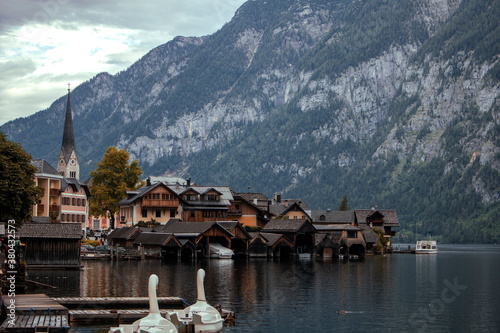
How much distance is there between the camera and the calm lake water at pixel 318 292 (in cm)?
5234

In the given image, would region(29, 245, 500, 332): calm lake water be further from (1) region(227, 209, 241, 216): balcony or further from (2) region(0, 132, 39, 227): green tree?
(1) region(227, 209, 241, 216): balcony

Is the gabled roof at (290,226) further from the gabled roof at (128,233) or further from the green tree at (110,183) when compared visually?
the green tree at (110,183)

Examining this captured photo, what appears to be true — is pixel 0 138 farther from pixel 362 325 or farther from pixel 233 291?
pixel 362 325

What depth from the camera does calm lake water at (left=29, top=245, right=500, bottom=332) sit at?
52.3 meters

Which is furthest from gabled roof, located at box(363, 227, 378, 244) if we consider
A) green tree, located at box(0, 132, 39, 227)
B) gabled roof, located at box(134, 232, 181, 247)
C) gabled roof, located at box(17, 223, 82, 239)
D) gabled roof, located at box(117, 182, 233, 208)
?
green tree, located at box(0, 132, 39, 227)

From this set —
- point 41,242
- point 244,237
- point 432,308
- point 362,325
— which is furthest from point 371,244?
point 362,325

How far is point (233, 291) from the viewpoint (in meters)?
68.6

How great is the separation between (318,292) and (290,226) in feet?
206

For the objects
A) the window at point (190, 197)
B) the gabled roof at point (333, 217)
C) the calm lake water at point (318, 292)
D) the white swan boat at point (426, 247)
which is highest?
the window at point (190, 197)

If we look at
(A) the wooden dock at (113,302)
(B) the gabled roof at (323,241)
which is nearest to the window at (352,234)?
(B) the gabled roof at (323,241)

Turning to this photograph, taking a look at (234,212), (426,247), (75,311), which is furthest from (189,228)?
(426,247)

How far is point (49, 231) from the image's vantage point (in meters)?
84.8

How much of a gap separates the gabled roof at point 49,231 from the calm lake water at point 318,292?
179 inches

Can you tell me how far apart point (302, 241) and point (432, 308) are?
254ft
